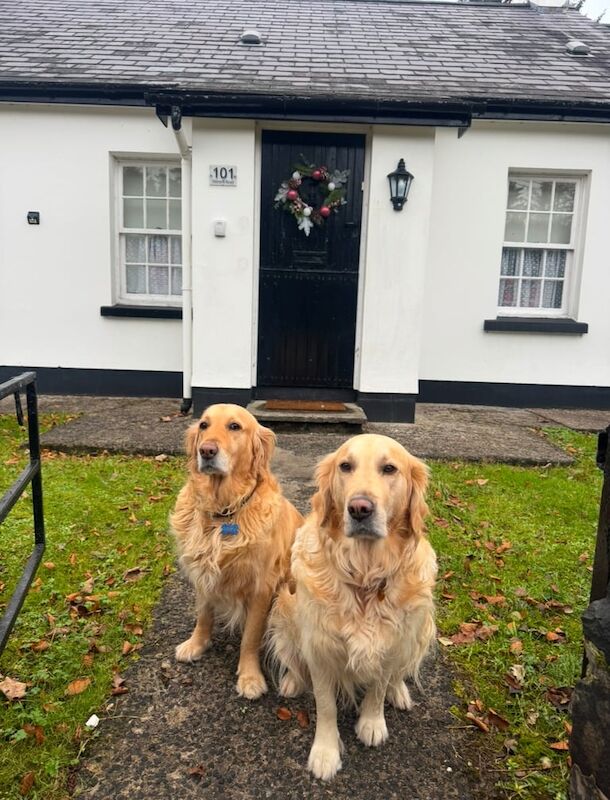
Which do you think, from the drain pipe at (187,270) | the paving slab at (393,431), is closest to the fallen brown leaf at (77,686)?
the paving slab at (393,431)

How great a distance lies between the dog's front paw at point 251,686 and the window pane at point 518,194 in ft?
26.3

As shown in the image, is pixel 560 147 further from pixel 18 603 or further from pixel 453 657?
pixel 18 603

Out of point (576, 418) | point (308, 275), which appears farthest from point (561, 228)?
point (308, 275)

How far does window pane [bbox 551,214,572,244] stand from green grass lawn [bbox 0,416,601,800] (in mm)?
4315

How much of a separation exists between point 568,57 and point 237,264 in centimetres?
692

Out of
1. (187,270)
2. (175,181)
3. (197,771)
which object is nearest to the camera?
(197,771)

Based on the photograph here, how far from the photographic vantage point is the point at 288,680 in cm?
259

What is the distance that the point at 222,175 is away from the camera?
6.81m

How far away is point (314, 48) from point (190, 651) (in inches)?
361

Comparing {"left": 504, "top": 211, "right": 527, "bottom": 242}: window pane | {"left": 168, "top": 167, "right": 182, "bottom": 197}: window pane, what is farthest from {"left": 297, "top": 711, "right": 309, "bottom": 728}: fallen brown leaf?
{"left": 504, "top": 211, "right": 527, "bottom": 242}: window pane

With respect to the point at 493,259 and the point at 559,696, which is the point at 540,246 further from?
the point at 559,696

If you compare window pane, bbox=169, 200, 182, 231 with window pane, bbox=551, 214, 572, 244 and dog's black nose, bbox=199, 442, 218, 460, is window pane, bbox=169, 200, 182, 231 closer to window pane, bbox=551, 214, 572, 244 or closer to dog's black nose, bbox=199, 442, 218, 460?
window pane, bbox=551, 214, 572, 244

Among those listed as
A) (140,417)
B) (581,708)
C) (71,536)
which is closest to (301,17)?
(140,417)

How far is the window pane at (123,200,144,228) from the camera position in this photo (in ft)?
28.0
